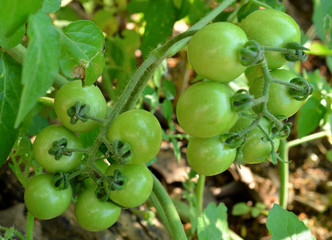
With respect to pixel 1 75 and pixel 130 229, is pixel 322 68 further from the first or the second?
pixel 1 75

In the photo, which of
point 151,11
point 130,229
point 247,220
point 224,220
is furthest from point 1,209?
point 247,220

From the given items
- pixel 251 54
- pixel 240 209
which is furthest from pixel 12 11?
pixel 240 209

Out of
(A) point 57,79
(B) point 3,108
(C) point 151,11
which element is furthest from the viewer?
(C) point 151,11

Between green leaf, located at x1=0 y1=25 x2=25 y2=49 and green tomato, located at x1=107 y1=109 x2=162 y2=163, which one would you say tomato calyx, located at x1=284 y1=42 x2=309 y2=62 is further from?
green leaf, located at x1=0 y1=25 x2=25 y2=49

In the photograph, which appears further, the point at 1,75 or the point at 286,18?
the point at 1,75

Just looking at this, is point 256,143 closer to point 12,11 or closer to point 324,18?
point 12,11

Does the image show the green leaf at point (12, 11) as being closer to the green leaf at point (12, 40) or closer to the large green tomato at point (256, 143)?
the green leaf at point (12, 40)

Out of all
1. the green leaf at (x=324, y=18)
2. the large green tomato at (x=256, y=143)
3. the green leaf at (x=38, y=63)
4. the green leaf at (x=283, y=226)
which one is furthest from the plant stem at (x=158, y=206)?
the green leaf at (x=324, y=18)
